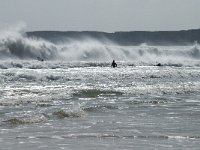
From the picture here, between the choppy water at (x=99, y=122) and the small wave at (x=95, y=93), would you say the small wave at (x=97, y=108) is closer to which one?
the choppy water at (x=99, y=122)

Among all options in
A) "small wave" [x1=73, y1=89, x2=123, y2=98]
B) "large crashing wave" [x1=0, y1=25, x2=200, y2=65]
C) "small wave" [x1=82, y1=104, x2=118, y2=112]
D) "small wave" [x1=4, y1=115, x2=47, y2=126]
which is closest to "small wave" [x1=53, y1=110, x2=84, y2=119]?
"small wave" [x1=4, y1=115, x2=47, y2=126]

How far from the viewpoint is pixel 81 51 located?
276 feet

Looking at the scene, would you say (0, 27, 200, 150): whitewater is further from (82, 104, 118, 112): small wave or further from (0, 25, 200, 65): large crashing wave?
(0, 25, 200, 65): large crashing wave

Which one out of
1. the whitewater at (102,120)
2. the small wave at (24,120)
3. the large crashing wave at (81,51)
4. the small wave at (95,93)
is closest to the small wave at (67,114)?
the whitewater at (102,120)

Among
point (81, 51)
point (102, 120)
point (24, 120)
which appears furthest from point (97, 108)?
point (81, 51)

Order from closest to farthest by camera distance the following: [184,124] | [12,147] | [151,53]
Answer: [12,147] → [184,124] → [151,53]

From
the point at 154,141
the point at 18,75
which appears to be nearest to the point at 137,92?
the point at 154,141

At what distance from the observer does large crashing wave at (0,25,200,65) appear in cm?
6625

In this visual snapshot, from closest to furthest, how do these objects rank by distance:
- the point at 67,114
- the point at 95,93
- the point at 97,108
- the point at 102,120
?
the point at 102,120
the point at 67,114
the point at 97,108
the point at 95,93

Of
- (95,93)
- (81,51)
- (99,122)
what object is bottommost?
(99,122)

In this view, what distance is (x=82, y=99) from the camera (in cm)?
1700

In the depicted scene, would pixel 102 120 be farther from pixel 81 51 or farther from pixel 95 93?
pixel 81 51

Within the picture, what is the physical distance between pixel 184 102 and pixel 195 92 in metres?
4.34

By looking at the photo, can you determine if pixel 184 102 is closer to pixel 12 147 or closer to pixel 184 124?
pixel 184 124
